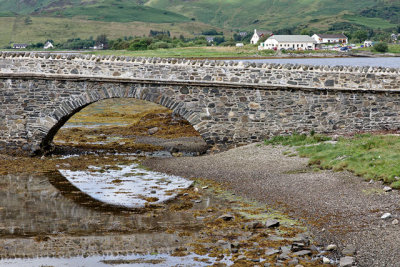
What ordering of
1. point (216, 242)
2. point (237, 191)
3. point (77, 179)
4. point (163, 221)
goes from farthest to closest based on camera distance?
point (77, 179)
point (237, 191)
point (163, 221)
point (216, 242)

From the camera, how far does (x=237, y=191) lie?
778 inches

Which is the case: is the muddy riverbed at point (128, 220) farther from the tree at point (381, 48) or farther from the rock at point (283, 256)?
the tree at point (381, 48)

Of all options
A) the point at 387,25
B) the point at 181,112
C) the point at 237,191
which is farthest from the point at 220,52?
the point at 387,25

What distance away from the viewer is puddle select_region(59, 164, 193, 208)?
19.5 m

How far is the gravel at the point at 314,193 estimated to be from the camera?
548 inches

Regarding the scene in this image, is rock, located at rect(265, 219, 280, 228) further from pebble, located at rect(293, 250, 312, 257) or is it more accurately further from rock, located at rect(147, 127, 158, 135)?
rock, located at rect(147, 127, 158, 135)

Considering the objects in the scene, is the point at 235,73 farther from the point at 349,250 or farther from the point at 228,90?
the point at 349,250

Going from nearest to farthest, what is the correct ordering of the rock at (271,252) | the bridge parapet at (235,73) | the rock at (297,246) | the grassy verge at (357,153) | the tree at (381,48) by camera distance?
the rock at (271,252) < the rock at (297,246) < the grassy verge at (357,153) < the bridge parapet at (235,73) < the tree at (381,48)

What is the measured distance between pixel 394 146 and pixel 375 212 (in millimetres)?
5917

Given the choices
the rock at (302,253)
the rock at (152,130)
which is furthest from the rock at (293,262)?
the rock at (152,130)

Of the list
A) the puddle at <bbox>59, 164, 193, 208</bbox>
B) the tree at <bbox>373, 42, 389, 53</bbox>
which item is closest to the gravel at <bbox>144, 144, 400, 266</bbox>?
the puddle at <bbox>59, 164, 193, 208</bbox>

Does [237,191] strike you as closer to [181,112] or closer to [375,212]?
[375,212]

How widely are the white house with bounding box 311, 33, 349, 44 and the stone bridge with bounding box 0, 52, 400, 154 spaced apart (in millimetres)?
122147

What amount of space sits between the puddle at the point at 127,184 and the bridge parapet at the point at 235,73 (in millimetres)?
4072
